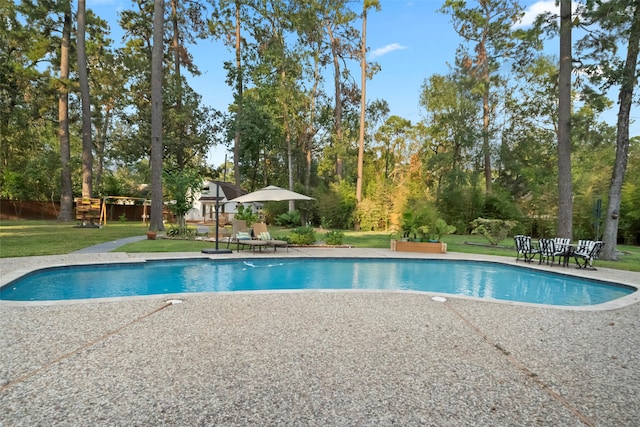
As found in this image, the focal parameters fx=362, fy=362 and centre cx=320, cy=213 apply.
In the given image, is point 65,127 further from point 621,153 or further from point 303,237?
point 621,153

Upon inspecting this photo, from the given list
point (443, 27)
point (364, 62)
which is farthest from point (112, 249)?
point (443, 27)

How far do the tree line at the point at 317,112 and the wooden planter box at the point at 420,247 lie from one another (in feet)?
9.62

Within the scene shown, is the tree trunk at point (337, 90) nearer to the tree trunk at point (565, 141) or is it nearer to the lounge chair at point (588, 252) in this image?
the tree trunk at point (565, 141)

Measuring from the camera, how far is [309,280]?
7.67 meters

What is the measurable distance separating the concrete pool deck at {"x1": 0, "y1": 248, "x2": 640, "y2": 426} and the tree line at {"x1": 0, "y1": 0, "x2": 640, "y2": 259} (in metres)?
10.1

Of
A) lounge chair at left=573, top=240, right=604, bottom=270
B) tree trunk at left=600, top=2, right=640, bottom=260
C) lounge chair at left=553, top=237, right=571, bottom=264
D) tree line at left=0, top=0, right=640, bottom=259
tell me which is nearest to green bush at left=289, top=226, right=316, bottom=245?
tree line at left=0, top=0, right=640, bottom=259

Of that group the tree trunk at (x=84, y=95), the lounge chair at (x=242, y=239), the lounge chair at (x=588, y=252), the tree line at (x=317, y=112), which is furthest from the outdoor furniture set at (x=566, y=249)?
the tree trunk at (x=84, y=95)

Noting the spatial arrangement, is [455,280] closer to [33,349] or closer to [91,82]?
[33,349]

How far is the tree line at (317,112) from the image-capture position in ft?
53.1

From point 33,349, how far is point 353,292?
3855mm

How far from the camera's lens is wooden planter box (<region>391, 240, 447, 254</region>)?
419 inches

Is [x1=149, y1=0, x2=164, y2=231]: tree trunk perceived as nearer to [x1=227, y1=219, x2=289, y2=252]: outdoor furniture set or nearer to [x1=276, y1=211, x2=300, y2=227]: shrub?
[x1=227, y1=219, x2=289, y2=252]: outdoor furniture set

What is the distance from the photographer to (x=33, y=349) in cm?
306

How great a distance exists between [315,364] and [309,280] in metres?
4.82
